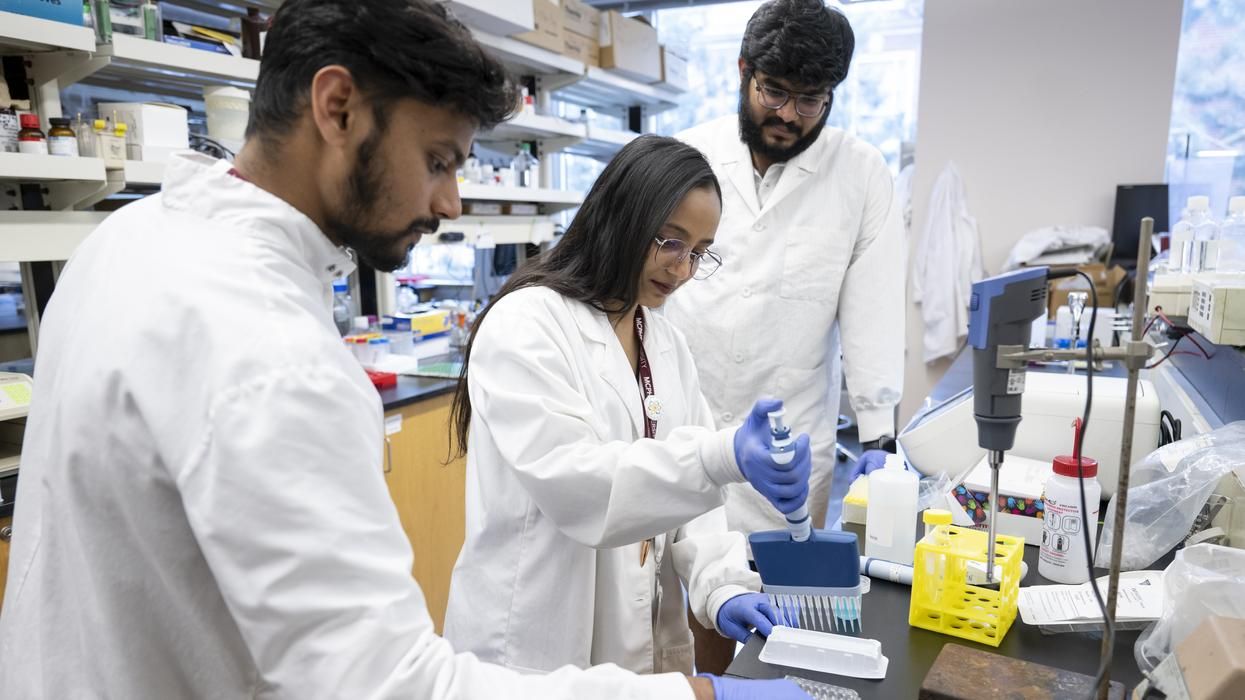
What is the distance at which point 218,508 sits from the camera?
58 centimetres

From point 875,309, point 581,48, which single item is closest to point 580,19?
point 581,48

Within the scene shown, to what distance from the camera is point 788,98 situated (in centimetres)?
168

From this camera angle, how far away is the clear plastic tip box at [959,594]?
979 mm

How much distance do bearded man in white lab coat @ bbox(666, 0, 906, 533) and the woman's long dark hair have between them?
2.00 ft

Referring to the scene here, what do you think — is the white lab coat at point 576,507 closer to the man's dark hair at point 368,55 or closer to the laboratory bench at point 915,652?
the laboratory bench at point 915,652

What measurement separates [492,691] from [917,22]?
15.7 ft

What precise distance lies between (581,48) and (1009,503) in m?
2.88

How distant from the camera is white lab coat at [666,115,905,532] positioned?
183 cm

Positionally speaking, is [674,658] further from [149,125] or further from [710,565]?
[149,125]

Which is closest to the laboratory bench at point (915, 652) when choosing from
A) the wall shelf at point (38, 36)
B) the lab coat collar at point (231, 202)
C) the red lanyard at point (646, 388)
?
the red lanyard at point (646, 388)

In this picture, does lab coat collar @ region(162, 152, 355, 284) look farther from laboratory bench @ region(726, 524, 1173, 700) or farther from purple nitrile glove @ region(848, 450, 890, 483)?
purple nitrile glove @ region(848, 450, 890, 483)

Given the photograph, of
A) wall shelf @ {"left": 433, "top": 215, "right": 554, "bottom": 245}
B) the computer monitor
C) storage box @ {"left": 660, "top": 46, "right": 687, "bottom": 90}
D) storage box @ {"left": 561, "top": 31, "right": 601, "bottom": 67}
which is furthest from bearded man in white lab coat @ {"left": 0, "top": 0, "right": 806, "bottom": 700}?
the computer monitor

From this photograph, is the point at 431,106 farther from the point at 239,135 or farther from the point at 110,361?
the point at 239,135

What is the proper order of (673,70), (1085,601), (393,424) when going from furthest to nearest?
1. (673,70)
2. (393,424)
3. (1085,601)
